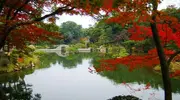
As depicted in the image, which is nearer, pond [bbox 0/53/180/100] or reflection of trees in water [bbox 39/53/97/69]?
pond [bbox 0/53/180/100]

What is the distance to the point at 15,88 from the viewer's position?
39.5 feet

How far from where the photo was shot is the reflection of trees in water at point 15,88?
961 cm

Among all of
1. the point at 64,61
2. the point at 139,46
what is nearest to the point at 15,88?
the point at 139,46

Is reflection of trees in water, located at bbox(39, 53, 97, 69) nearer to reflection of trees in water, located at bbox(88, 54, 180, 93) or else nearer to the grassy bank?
the grassy bank

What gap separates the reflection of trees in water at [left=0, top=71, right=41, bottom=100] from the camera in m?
9.61

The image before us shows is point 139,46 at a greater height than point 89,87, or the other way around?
point 139,46

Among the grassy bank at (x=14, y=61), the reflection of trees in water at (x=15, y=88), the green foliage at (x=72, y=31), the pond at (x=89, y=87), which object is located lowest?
the pond at (x=89, y=87)

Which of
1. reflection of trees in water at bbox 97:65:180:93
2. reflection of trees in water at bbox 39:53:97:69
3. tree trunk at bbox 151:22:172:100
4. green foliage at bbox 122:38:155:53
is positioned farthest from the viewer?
green foliage at bbox 122:38:155:53

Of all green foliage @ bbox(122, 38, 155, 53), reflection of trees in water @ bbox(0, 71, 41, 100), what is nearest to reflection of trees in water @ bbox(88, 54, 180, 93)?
reflection of trees in water @ bbox(0, 71, 41, 100)

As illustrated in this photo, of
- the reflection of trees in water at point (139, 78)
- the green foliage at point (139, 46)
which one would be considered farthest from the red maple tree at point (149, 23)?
the green foliage at point (139, 46)

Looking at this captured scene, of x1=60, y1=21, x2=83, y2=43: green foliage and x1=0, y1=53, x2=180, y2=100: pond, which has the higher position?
x1=60, y1=21, x2=83, y2=43: green foliage

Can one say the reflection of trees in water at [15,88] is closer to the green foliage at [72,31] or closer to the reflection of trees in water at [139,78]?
the reflection of trees in water at [139,78]

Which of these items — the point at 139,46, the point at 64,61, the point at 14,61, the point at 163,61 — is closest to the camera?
the point at 163,61

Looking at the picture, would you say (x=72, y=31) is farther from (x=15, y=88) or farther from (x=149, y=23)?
(x=149, y=23)
